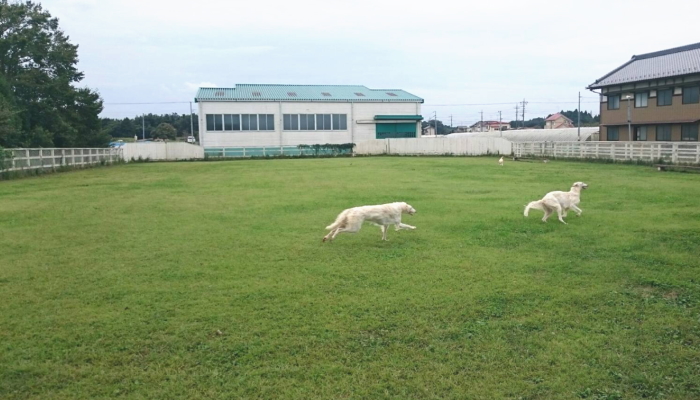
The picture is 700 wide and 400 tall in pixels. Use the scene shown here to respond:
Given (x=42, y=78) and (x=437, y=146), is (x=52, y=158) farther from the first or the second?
(x=437, y=146)

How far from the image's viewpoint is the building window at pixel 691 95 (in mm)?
33412

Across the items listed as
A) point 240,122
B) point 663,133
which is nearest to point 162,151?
point 240,122

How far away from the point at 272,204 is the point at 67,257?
19.7ft

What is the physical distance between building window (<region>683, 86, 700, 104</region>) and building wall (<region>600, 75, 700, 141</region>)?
0.21 m

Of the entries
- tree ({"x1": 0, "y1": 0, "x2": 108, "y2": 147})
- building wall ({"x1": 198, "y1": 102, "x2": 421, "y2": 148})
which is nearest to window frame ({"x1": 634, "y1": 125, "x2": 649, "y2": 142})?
building wall ({"x1": 198, "y1": 102, "x2": 421, "y2": 148})

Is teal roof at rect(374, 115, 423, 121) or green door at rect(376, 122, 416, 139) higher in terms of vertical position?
teal roof at rect(374, 115, 423, 121)

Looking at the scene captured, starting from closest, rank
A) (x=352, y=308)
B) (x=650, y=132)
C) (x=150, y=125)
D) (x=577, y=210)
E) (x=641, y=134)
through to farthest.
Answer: (x=352, y=308), (x=577, y=210), (x=650, y=132), (x=641, y=134), (x=150, y=125)

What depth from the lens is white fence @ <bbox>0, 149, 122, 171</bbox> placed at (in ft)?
78.0

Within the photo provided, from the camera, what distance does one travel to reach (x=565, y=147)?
34.2 meters

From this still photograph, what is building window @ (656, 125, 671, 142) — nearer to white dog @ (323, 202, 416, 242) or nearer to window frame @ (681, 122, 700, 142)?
window frame @ (681, 122, 700, 142)

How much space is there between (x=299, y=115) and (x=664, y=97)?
90.3 ft

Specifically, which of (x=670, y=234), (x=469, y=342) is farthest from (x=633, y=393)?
(x=670, y=234)

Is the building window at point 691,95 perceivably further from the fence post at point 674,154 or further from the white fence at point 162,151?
the white fence at point 162,151

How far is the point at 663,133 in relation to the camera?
119 feet
